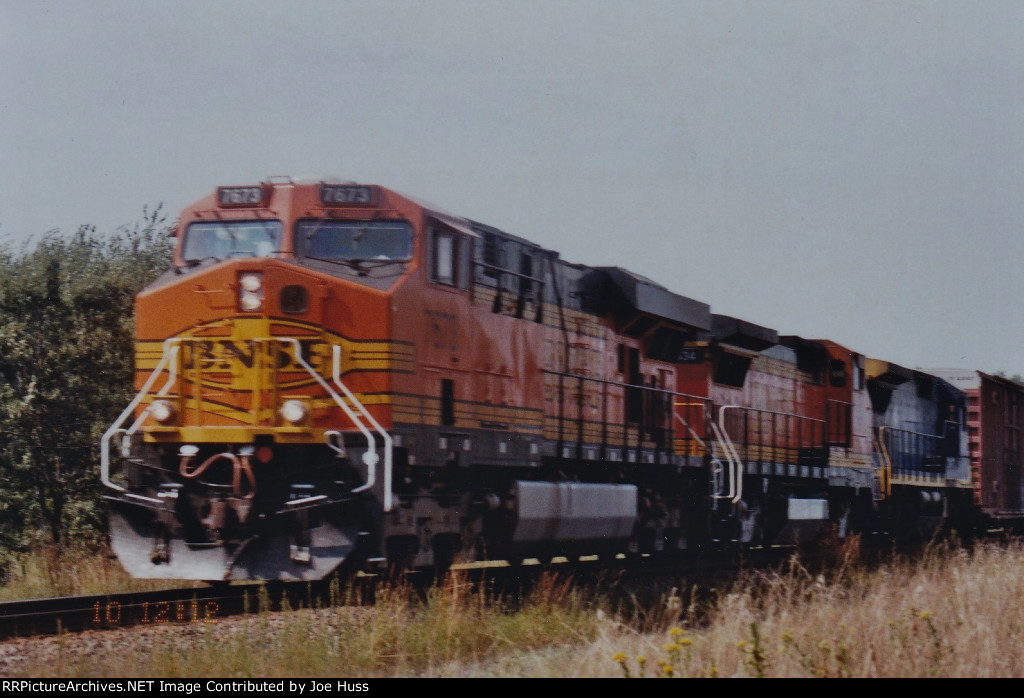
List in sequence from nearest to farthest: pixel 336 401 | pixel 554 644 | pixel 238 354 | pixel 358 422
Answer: pixel 554 644 < pixel 358 422 < pixel 336 401 < pixel 238 354

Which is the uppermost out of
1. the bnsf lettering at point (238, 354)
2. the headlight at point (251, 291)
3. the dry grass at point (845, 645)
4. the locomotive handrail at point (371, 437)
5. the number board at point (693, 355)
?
the number board at point (693, 355)

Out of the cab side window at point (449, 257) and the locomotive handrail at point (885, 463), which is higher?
the cab side window at point (449, 257)

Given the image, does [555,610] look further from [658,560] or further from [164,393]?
[658,560]

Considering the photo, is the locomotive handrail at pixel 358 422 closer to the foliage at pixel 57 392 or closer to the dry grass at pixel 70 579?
the dry grass at pixel 70 579

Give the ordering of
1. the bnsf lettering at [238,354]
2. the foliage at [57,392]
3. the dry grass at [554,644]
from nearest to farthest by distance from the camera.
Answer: the dry grass at [554,644] → the bnsf lettering at [238,354] → the foliage at [57,392]

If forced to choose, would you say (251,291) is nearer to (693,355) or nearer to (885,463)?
(693,355)

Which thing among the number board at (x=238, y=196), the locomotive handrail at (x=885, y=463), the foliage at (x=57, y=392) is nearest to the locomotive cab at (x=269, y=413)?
the number board at (x=238, y=196)

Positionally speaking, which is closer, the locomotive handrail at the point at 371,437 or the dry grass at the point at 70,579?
the locomotive handrail at the point at 371,437

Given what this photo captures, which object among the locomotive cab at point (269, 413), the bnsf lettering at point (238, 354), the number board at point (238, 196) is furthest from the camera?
the number board at point (238, 196)

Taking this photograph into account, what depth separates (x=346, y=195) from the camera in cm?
1151

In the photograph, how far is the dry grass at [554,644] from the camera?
7.15 m

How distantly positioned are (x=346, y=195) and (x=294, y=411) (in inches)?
84.7

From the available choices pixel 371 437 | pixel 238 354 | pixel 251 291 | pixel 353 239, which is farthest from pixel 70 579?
pixel 353 239

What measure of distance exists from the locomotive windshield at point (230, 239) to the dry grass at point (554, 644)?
341 cm
